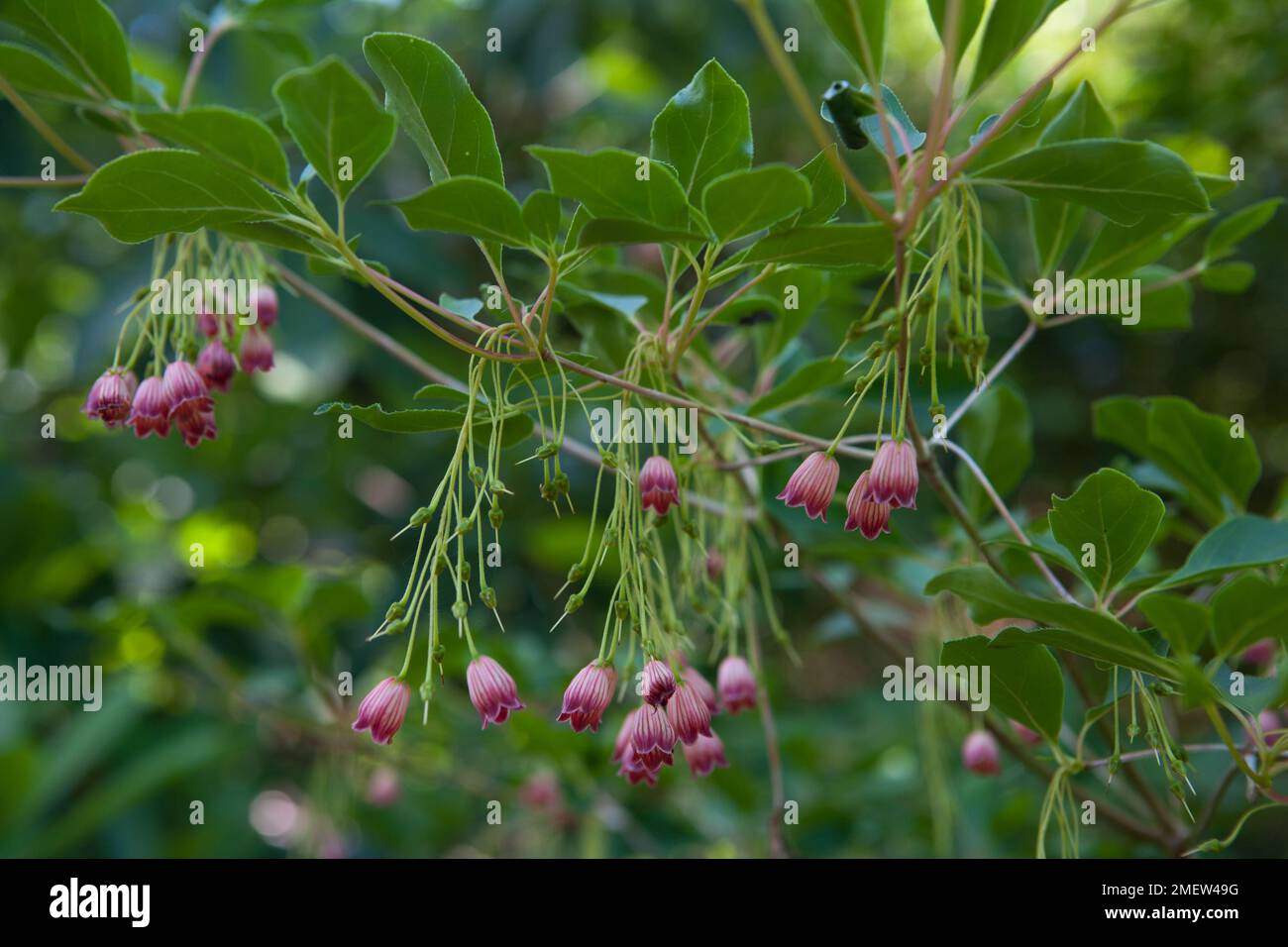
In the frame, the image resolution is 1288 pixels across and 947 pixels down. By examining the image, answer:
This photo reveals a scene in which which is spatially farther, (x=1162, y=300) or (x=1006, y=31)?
(x=1162, y=300)

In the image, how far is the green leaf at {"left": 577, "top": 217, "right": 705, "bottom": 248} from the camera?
0.75 meters

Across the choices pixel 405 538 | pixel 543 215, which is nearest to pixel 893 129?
pixel 543 215

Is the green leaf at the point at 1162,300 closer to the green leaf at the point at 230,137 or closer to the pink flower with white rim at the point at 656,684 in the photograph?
the pink flower with white rim at the point at 656,684

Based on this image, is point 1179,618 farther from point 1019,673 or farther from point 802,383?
point 802,383

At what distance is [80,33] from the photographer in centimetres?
103

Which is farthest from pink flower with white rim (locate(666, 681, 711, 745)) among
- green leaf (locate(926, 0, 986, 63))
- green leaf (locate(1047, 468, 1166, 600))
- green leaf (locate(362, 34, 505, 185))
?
green leaf (locate(926, 0, 986, 63))

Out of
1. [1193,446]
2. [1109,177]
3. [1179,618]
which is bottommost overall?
[1179,618]

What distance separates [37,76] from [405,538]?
1.87m

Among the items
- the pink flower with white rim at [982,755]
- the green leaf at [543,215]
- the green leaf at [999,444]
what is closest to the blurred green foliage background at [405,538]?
the pink flower with white rim at [982,755]

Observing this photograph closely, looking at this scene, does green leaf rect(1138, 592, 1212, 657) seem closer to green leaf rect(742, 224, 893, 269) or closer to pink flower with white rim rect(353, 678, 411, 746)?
green leaf rect(742, 224, 893, 269)

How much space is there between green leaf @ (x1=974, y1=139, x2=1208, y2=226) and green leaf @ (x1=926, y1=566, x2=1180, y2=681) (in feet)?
1.00

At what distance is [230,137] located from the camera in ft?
2.47

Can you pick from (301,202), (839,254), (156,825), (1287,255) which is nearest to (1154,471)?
(839,254)

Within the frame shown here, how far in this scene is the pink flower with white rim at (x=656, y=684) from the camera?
0.84 meters
